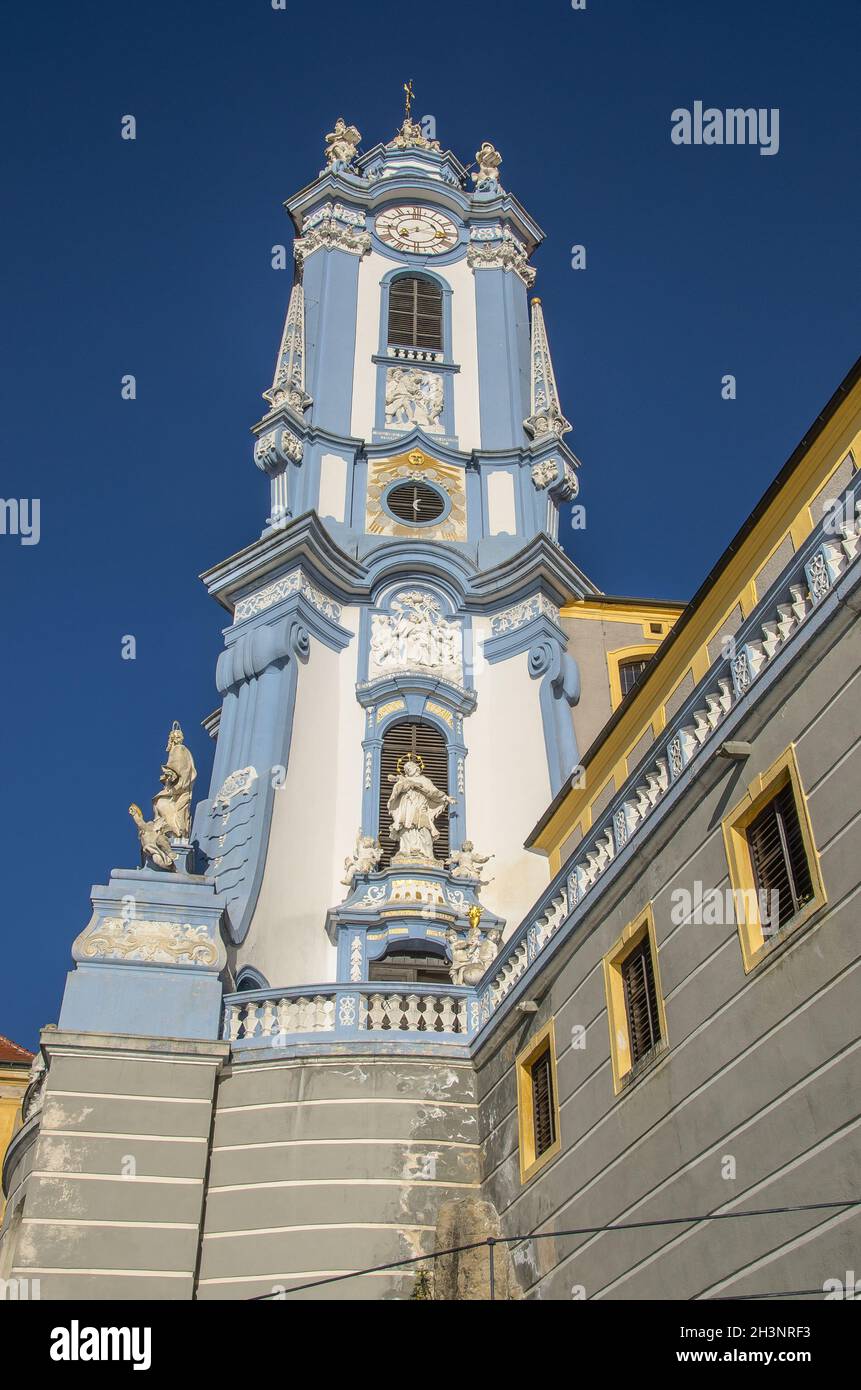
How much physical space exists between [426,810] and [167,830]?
5.56 m

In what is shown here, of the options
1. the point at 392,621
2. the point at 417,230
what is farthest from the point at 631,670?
the point at 417,230

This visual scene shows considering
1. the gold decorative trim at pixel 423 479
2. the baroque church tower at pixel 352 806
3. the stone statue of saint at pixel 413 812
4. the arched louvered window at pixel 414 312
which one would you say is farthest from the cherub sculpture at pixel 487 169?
the stone statue of saint at pixel 413 812

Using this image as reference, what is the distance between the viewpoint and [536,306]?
3397 centimetres

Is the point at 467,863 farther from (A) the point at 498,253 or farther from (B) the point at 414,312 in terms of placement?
(A) the point at 498,253

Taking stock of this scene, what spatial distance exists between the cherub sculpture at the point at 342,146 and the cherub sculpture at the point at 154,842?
23.8 metres

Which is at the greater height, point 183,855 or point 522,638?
point 522,638

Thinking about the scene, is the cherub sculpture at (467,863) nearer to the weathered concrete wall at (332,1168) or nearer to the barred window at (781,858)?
the weathered concrete wall at (332,1168)

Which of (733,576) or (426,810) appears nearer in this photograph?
(733,576)

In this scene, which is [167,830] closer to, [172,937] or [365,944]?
[172,937]

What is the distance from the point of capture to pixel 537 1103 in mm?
14320

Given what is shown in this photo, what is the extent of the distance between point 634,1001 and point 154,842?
8551 mm

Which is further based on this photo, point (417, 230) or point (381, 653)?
point (417, 230)
